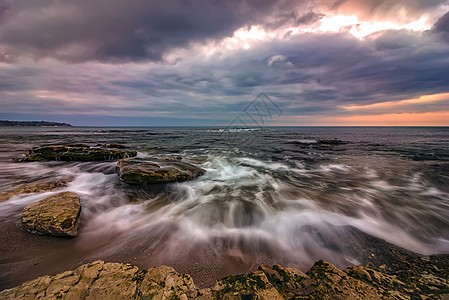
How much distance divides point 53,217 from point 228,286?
3593mm

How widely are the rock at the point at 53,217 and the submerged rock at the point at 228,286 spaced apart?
1700 mm

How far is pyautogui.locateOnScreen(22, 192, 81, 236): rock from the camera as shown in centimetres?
322

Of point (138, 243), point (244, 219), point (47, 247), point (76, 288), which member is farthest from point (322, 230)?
point (47, 247)

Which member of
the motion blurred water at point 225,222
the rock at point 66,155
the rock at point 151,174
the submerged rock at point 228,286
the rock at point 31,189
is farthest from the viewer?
the rock at point 66,155

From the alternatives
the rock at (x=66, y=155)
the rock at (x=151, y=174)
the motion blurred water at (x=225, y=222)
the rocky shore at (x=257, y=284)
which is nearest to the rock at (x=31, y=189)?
the motion blurred water at (x=225, y=222)

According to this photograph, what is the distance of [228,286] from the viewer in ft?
6.26

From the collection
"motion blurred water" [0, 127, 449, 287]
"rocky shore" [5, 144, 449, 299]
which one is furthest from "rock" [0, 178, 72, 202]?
"rocky shore" [5, 144, 449, 299]

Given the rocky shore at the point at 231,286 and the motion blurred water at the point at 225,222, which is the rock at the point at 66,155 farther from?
the rocky shore at the point at 231,286

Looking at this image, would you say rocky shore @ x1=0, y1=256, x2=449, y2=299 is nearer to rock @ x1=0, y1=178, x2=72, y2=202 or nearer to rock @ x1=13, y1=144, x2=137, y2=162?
rock @ x1=0, y1=178, x2=72, y2=202

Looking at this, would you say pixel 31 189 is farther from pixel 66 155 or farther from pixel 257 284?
pixel 257 284

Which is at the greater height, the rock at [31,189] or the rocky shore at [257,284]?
the rocky shore at [257,284]

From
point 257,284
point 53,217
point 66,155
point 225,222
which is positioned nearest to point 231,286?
point 257,284

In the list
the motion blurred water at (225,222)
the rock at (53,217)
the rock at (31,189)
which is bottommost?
the motion blurred water at (225,222)

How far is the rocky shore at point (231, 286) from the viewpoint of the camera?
177 cm
